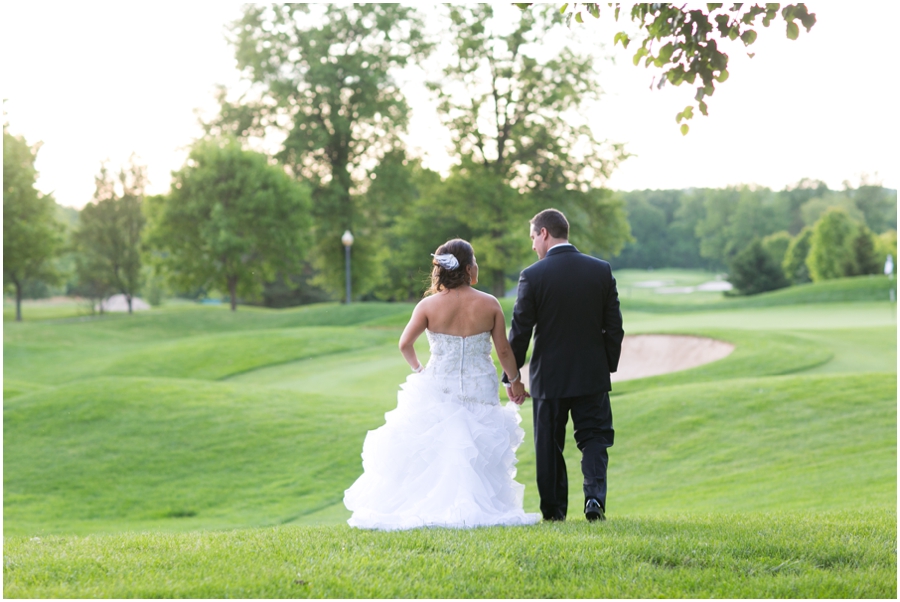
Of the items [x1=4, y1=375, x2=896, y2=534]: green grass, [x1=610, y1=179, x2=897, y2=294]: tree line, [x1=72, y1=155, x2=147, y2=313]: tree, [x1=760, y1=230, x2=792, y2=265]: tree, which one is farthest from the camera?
[x1=610, y1=179, x2=897, y2=294]: tree line

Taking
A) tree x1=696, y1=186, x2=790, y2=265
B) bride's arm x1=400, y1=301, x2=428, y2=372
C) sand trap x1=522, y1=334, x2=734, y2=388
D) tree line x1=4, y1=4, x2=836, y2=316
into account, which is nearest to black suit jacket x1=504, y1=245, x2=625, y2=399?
bride's arm x1=400, y1=301, x2=428, y2=372

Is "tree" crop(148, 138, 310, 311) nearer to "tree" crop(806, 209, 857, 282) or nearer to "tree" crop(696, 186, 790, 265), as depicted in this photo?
"tree" crop(806, 209, 857, 282)

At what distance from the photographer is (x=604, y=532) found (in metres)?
4.75

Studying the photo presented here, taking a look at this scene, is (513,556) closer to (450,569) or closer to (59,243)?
(450,569)

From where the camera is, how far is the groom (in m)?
5.51

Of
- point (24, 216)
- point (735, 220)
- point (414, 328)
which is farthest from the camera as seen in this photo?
point (735, 220)

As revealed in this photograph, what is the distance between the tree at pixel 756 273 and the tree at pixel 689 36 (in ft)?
177

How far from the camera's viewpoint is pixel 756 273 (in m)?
55.9

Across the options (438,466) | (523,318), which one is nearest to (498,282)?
(523,318)

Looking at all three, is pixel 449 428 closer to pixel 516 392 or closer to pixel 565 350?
pixel 516 392

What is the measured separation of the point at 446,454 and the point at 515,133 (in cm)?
3320

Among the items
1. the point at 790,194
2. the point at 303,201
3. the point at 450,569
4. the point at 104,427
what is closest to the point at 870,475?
the point at 450,569

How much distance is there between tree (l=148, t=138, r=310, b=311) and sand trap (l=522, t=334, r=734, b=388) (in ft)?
68.2

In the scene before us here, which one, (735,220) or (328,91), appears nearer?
(328,91)
